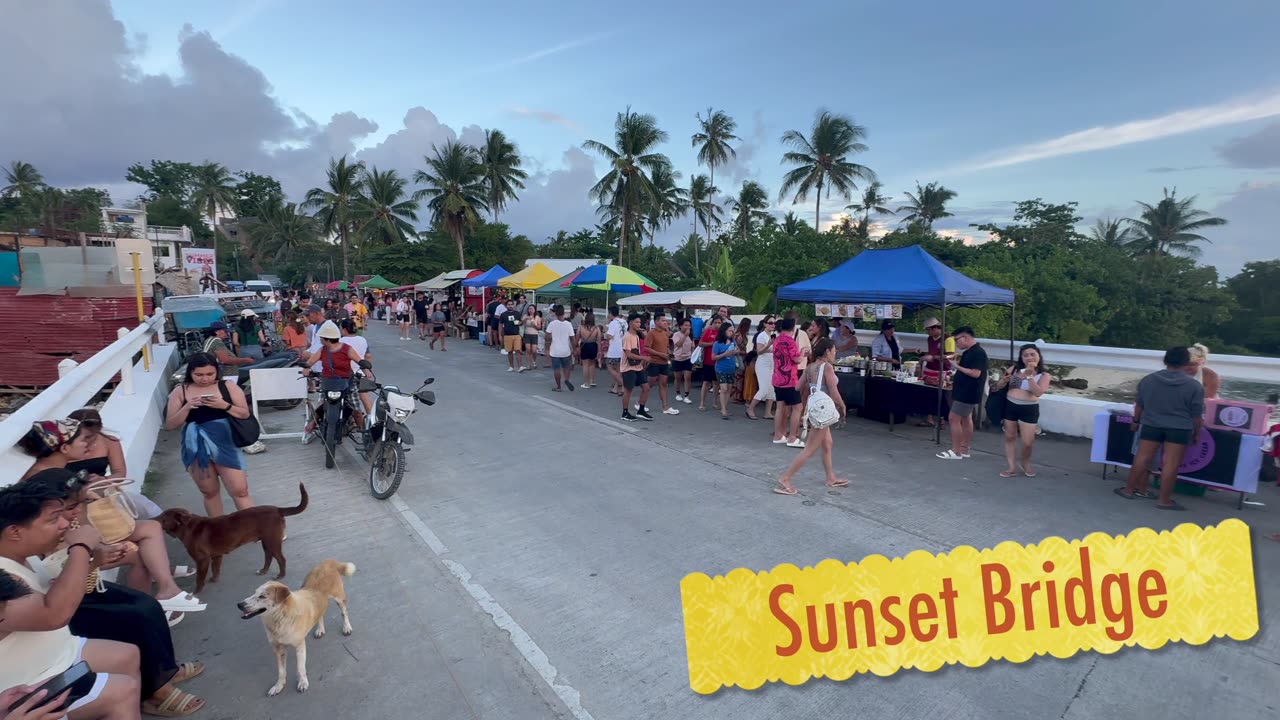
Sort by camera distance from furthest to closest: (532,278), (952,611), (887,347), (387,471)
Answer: (532,278) < (887,347) < (387,471) < (952,611)

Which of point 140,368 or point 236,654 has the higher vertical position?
point 140,368

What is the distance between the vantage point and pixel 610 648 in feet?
11.7

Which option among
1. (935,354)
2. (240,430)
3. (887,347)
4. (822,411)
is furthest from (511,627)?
(887,347)

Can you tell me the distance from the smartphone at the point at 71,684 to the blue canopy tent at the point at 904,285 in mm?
8327

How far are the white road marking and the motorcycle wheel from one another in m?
0.68

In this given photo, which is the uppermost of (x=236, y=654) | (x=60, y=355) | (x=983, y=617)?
(x=60, y=355)

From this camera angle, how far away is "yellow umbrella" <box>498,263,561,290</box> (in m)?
18.9

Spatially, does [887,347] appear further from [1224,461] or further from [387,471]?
[387,471]

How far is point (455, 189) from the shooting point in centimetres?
3972

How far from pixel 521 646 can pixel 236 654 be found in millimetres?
1601

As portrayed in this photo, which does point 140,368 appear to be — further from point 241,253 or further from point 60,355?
point 241,253

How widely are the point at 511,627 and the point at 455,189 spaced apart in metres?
39.6

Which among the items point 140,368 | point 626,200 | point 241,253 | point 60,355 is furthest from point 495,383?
point 241,253

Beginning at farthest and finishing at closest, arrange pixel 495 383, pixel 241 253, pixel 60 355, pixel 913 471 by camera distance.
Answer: pixel 241 253 → pixel 495 383 → pixel 60 355 → pixel 913 471
